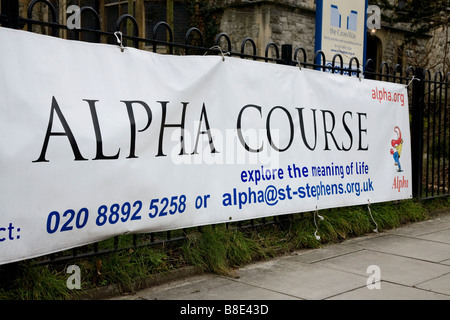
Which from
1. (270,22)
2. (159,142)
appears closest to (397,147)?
(159,142)

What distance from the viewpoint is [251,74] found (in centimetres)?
512

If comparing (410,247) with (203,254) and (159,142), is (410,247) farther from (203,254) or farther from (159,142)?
(159,142)

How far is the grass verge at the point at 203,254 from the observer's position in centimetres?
364

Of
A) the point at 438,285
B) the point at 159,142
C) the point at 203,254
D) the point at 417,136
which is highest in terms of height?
the point at 417,136

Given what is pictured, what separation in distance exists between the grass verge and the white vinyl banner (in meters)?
0.21

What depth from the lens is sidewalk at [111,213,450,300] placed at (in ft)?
13.3

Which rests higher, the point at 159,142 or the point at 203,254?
the point at 159,142

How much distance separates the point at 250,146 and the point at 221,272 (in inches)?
46.9

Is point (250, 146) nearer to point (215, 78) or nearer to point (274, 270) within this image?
point (215, 78)

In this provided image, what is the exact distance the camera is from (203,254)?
467cm

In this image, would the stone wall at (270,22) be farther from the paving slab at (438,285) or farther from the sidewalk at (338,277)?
the paving slab at (438,285)

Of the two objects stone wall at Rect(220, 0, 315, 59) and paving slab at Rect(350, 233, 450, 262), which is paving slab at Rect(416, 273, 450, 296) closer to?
paving slab at Rect(350, 233, 450, 262)

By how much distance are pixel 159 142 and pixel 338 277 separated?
185cm
